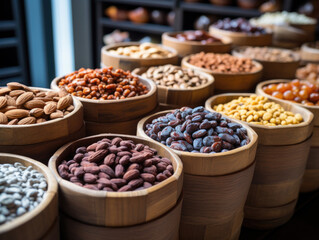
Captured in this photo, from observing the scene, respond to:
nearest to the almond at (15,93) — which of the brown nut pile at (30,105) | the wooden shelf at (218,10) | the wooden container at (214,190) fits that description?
the brown nut pile at (30,105)

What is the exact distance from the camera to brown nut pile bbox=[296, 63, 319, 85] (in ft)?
7.17

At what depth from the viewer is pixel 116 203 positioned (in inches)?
32.9

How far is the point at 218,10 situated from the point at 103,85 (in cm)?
276

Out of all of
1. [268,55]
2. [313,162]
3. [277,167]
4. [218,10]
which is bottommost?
[313,162]

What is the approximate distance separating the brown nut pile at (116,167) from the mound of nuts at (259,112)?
0.49 m

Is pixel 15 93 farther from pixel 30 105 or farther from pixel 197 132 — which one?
pixel 197 132

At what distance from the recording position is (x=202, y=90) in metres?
1.60

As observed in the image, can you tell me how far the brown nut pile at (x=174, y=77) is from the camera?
5.39 ft

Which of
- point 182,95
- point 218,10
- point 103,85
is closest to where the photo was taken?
point 103,85

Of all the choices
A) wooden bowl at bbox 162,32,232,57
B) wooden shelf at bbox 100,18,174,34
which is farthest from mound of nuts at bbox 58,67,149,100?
wooden shelf at bbox 100,18,174,34

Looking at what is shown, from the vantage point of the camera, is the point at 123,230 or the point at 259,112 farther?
the point at 259,112

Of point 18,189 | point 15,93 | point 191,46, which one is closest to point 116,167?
point 18,189

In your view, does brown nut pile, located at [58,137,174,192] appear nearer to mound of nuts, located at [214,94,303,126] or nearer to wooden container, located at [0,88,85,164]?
wooden container, located at [0,88,85,164]

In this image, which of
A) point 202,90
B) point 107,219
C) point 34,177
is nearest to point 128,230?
point 107,219
